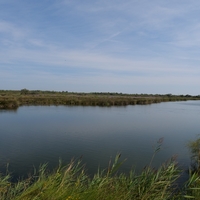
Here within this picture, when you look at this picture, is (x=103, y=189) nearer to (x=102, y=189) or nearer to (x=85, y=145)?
A: (x=102, y=189)

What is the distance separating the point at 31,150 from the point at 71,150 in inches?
64.4

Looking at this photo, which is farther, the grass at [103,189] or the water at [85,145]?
the water at [85,145]

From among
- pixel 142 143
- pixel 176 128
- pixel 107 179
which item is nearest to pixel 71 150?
pixel 142 143

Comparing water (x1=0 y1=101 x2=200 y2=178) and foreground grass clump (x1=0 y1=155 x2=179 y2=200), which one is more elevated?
foreground grass clump (x1=0 y1=155 x2=179 y2=200)

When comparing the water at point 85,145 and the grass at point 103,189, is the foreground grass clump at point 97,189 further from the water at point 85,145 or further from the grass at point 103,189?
the water at point 85,145

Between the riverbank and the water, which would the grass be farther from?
the water

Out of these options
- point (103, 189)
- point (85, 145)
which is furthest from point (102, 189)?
point (85, 145)

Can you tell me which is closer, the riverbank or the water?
the riverbank

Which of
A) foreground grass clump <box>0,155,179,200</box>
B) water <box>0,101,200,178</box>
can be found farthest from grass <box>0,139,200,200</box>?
water <box>0,101,200,178</box>

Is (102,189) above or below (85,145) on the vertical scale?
above

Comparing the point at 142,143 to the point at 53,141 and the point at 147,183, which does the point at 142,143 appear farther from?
the point at 147,183

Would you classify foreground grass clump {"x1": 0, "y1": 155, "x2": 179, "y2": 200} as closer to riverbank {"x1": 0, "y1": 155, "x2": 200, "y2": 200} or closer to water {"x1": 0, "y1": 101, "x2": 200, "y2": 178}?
riverbank {"x1": 0, "y1": 155, "x2": 200, "y2": 200}

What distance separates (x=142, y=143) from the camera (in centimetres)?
1134

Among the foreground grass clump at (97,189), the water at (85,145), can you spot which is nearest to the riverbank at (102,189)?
the foreground grass clump at (97,189)
